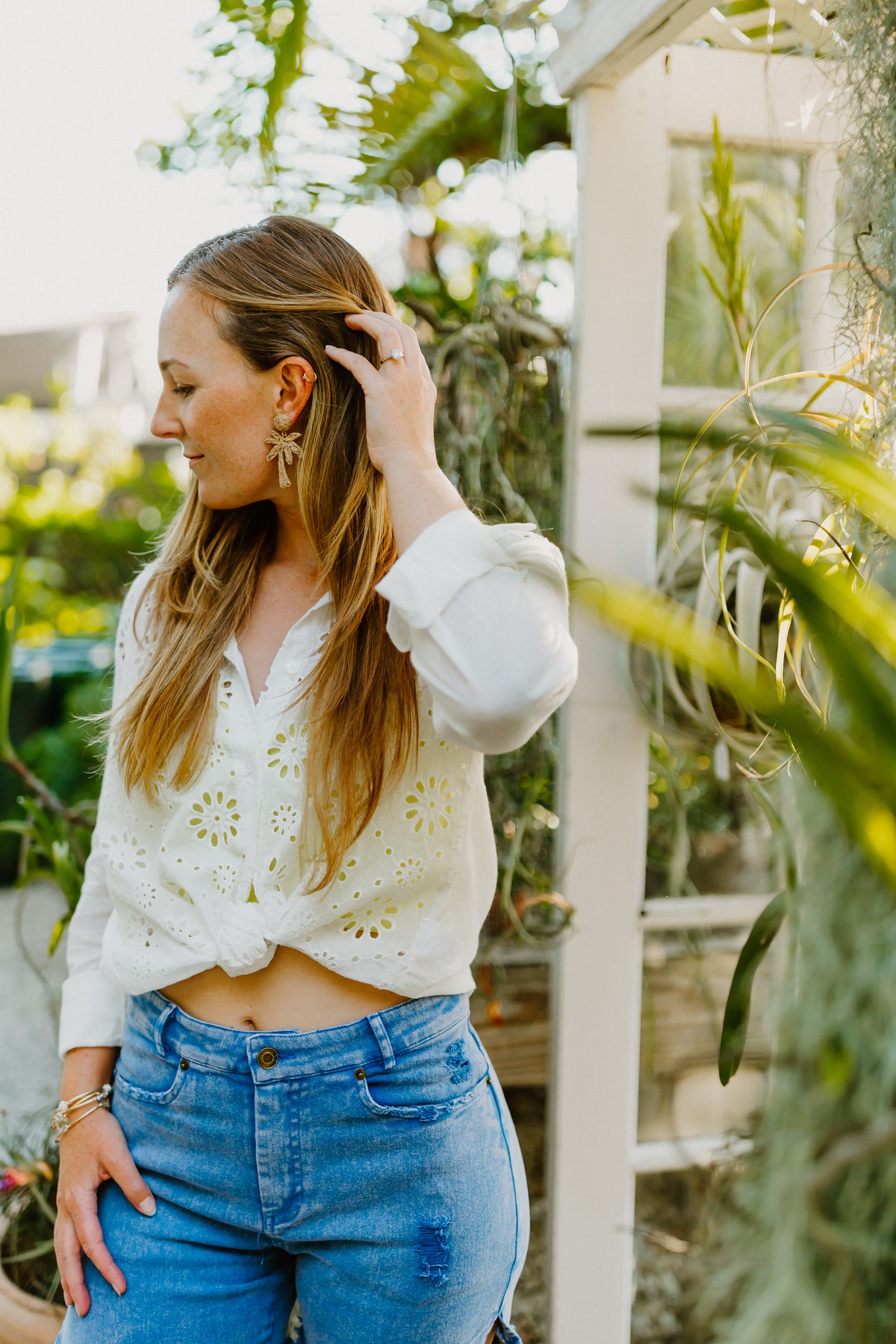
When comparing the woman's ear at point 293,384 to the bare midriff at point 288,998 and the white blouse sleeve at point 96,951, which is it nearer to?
the white blouse sleeve at point 96,951

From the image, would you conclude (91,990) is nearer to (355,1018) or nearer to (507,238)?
(355,1018)

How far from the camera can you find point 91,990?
1.12 meters

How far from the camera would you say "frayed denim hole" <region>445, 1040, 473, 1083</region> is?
1007 mm

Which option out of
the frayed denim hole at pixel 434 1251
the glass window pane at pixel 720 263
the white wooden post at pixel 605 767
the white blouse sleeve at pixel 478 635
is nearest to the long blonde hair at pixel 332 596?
the white blouse sleeve at pixel 478 635

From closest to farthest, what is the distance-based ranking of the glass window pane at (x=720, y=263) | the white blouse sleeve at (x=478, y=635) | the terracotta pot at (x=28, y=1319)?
the white blouse sleeve at (x=478, y=635) → the terracotta pot at (x=28, y=1319) → the glass window pane at (x=720, y=263)

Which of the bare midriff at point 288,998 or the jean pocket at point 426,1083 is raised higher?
the bare midriff at point 288,998

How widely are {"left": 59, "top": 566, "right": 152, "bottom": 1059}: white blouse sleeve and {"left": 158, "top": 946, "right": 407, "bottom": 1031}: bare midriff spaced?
170 millimetres

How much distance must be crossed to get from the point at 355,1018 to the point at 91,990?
13.1 inches

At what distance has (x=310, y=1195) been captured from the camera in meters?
0.95

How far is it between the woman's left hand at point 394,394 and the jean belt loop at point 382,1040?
1.68 feet

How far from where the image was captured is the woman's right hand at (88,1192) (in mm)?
978

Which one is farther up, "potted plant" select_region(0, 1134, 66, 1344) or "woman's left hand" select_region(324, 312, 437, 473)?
"woman's left hand" select_region(324, 312, 437, 473)

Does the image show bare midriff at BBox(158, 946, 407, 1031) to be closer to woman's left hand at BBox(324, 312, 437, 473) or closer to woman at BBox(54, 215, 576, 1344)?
woman at BBox(54, 215, 576, 1344)

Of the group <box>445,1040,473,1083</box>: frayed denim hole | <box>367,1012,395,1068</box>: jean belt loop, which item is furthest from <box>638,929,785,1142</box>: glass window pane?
<box>367,1012,395,1068</box>: jean belt loop
